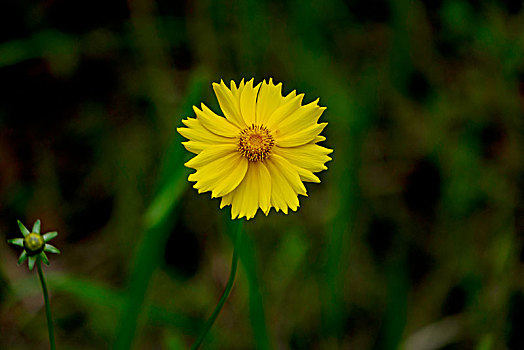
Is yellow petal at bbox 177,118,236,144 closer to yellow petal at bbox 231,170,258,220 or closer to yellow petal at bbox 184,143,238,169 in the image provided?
yellow petal at bbox 184,143,238,169

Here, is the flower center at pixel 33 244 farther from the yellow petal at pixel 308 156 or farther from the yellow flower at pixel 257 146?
the yellow petal at pixel 308 156

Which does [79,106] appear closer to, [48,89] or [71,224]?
[48,89]

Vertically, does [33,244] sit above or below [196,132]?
below

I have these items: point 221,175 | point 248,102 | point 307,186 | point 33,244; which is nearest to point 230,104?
point 248,102

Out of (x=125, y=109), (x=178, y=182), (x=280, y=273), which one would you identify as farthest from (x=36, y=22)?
(x=280, y=273)

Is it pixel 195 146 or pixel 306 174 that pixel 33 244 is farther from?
pixel 306 174

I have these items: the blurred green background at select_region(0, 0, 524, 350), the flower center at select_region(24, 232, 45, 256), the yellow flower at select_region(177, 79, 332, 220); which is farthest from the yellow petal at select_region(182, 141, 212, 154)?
the blurred green background at select_region(0, 0, 524, 350)
